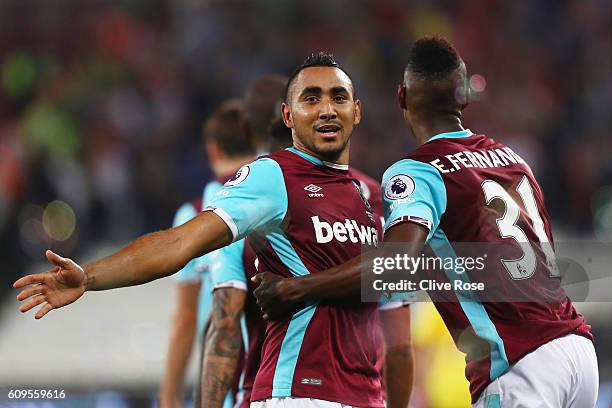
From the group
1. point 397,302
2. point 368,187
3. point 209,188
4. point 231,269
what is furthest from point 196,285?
point 397,302

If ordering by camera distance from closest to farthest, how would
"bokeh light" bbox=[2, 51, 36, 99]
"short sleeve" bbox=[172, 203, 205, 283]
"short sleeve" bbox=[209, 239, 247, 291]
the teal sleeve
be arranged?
the teal sleeve
"short sleeve" bbox=[209, 239, 247, 291]
"short sleeve" bbox=[172, 203, 205, 283]
"bokeh light" bbox=[2, 51, 36, 99]

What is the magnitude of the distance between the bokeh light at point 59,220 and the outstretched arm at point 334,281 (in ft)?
22.2

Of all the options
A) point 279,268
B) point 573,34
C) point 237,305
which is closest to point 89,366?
point 237,305

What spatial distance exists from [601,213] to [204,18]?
6.03m

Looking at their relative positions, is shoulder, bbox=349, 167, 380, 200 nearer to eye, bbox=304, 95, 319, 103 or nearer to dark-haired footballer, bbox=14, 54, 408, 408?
dark-haired footballer, bbox=14, 54, 408, 408

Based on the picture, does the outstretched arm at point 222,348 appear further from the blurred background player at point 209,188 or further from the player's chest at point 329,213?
the player's chest at point 329,213

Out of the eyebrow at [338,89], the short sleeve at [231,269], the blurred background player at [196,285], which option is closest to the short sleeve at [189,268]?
the blurred background player at [196,285]

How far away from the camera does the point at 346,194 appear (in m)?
4.37

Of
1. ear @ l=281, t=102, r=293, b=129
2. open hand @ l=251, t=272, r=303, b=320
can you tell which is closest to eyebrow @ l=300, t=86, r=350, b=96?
ear @ l=281, t=102, r=293, b=129

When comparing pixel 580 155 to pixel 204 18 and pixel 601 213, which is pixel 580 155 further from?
pixel 204 18

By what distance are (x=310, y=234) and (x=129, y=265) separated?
85 cm

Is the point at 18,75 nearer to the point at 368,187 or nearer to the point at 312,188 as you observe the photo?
the point at 368,187

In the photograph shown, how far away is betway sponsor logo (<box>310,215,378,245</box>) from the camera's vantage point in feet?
13.7

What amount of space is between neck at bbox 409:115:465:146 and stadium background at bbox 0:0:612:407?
17.6 feet
